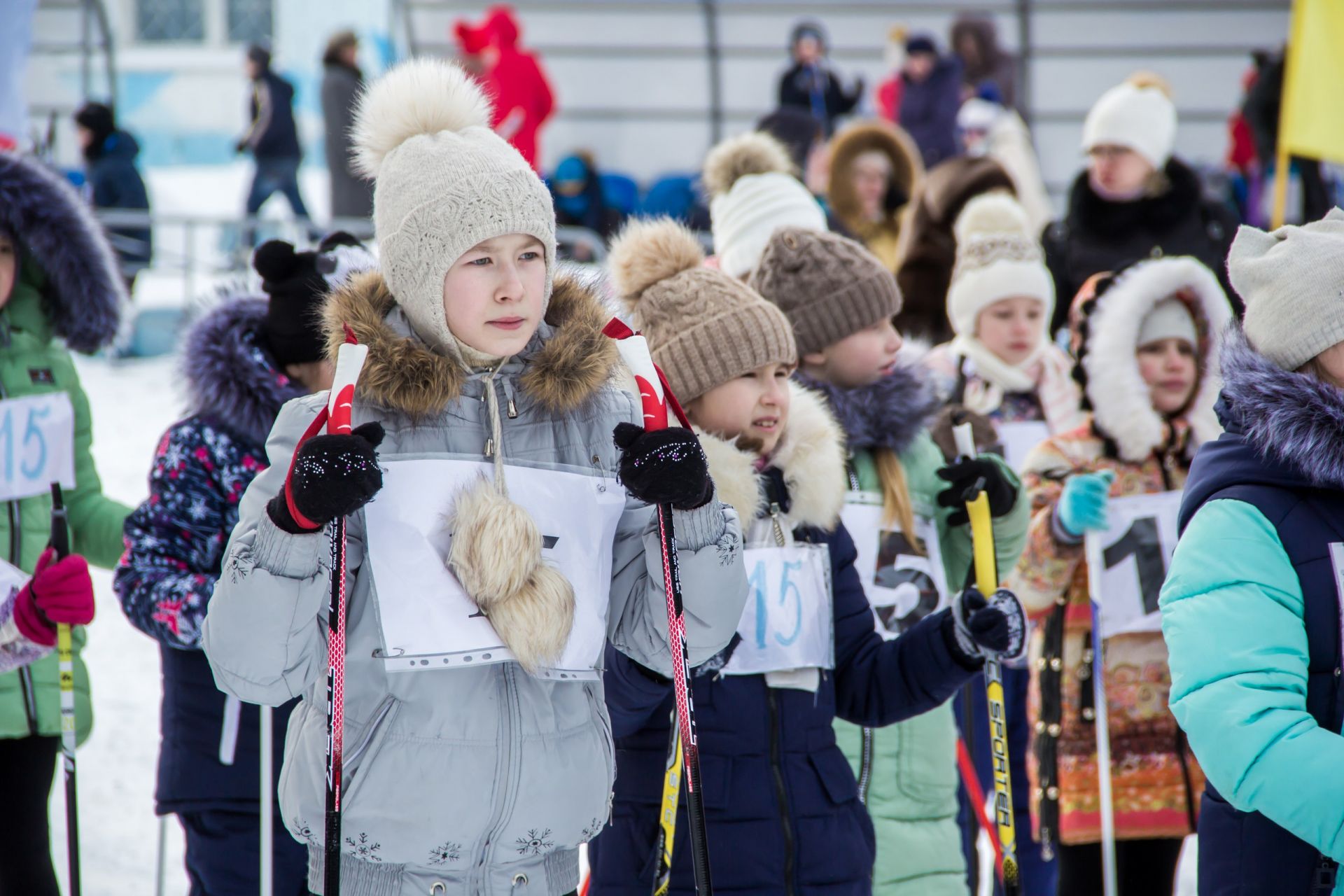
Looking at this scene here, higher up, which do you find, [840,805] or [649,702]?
[649,702]

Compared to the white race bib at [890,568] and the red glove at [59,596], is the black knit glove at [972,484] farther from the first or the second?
the red glove at [59,596]

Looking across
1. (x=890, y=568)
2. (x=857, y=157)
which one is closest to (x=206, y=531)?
(x=890, y=568)

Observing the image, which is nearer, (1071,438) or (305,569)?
(305,569)

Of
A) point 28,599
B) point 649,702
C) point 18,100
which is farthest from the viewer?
point 18,100

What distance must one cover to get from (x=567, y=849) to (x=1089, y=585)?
201 centimetres

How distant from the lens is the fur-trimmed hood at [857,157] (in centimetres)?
764

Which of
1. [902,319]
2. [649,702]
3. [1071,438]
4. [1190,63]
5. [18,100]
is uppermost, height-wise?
[1190,63]

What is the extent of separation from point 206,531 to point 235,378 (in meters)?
0.36

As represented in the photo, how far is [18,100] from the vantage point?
17.7 feet

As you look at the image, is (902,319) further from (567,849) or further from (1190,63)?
(1190,63)

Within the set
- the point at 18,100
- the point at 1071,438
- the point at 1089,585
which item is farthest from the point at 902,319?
the point at 18,100

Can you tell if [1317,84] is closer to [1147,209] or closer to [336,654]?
[1147,209]

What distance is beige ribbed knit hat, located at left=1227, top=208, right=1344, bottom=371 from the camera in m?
2.50

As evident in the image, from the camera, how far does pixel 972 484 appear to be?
344 cm
